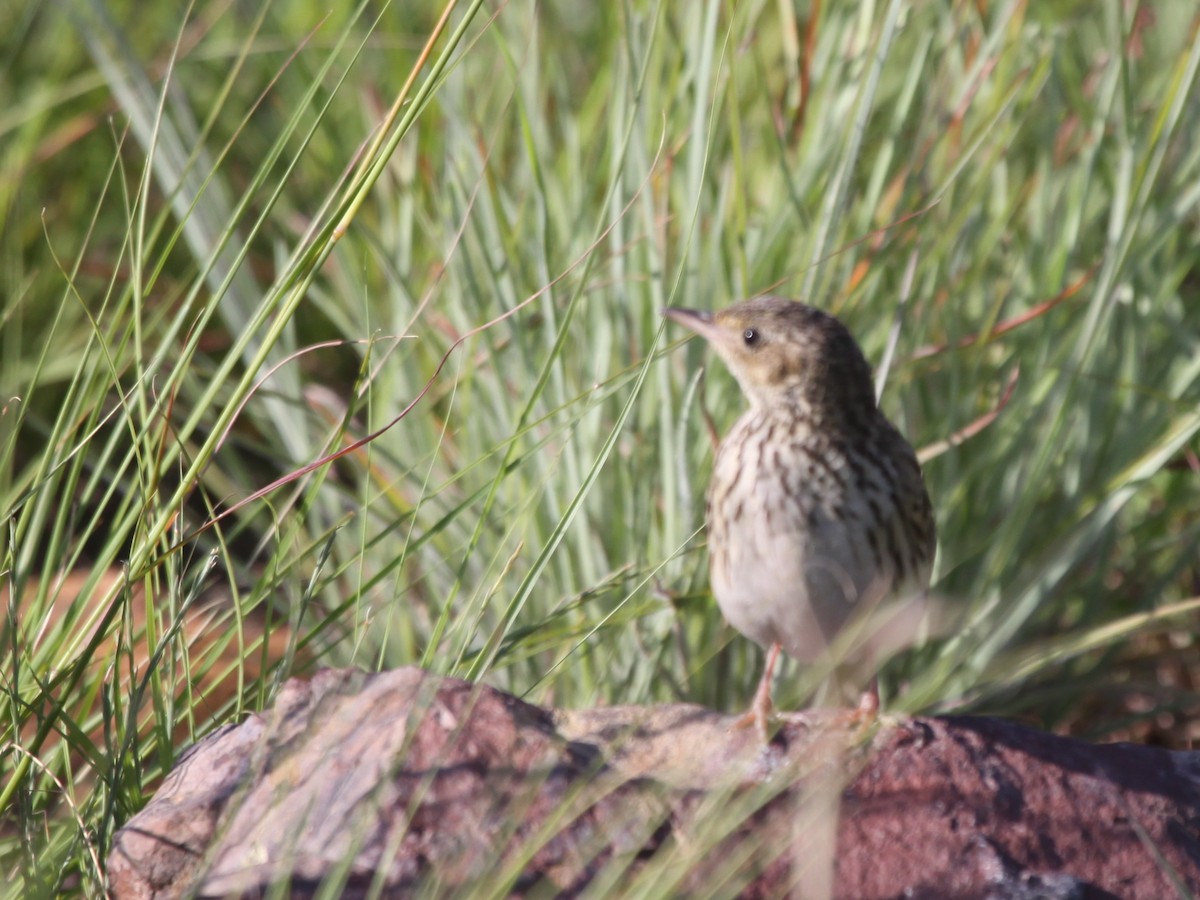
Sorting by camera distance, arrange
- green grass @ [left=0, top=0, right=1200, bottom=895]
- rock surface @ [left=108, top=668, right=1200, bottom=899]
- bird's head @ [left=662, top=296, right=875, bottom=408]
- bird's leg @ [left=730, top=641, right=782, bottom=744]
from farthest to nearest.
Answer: green grass @ [left=0, top=0, right=1200, bottom=895]
bird's head @ [left=662, top=296, right=875, bottom=408]
bird's leg @ [left=730, top=641, right=782, bottom=744]
rock surface @ [left=108, top=668, right=1200, bottom=899]

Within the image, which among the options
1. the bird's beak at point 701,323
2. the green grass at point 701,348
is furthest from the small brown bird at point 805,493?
the green grass at point 701,348

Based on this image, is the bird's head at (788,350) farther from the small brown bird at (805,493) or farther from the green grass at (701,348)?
the green grass at (701,348)

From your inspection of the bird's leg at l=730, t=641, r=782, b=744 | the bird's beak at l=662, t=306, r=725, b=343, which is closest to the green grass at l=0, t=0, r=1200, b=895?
the bird's beak at l=662, t=306, r=725, b=343

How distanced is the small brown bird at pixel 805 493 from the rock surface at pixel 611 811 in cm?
54

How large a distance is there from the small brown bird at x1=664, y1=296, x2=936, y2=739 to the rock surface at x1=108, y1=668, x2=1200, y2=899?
536mm

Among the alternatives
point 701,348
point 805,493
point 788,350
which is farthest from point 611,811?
point 701,348

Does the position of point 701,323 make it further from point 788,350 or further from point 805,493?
point 805,493

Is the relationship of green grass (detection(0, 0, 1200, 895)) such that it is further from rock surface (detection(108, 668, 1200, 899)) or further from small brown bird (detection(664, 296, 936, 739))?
rock surface (detection(108, 668, 1200, 899))

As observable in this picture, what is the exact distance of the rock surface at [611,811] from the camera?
238cm

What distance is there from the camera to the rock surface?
2.38 m

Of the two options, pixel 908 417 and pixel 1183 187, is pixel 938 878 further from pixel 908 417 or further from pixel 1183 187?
pixel 1183 187

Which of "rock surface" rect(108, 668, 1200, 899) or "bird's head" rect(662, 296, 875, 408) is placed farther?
"bird's head" rect(662, 296, 875, 408)

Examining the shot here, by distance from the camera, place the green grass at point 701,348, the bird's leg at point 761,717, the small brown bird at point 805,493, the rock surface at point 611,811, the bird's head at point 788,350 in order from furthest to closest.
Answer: the green grass at point 701,348 < the bird's head at point 788,350 < the small brown bird at point 805,493 < the bird's leg at point 761,717 < the rock surface at point 611,811

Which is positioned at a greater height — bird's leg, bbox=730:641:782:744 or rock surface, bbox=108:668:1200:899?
rock surface, bbox=108:668:1200:899
